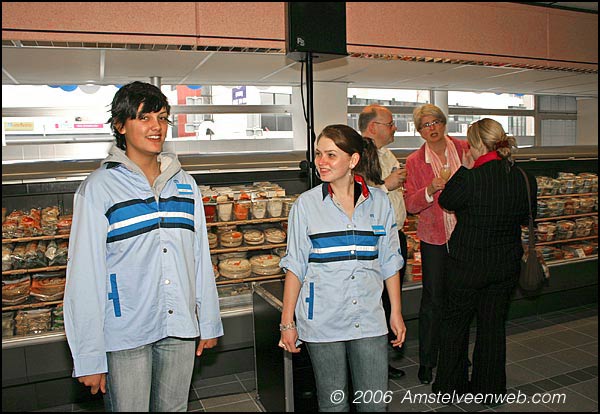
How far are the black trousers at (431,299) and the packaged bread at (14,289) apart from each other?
2.53 meters

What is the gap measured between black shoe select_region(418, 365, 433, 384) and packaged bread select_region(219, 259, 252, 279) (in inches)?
53.2

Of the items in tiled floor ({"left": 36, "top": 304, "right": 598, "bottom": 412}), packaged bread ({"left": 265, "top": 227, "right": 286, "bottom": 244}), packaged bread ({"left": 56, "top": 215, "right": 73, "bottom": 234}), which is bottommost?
tiled floor ({"left": 36, "top": 304, "right": 598, "bottom": 412})

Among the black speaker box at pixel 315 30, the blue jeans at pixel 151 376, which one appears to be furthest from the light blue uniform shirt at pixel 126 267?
the black speaker box at pixel 315 30

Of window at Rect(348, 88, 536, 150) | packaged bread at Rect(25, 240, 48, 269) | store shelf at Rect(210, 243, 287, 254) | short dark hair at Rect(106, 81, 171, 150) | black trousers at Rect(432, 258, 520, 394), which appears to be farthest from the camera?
window at Rect(348, 88, 536, 150)

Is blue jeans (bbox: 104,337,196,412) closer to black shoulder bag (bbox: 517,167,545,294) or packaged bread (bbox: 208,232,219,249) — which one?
packaged bread (bbox: 208,232,219,249)

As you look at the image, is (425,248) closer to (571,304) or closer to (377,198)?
(377,198)

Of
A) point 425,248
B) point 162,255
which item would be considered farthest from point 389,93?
point 162,255

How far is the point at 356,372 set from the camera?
7.39ft

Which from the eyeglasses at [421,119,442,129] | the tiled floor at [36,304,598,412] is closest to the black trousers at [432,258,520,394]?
the tiled floor at [36,304,598,412]

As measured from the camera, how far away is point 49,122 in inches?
201

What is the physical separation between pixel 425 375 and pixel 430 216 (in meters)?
1.07

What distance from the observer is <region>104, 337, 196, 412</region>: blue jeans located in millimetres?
1942

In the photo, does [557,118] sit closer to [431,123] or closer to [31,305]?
[431,123]

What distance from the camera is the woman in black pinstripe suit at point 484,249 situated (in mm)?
3076
